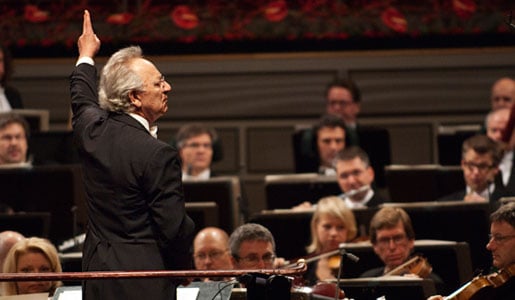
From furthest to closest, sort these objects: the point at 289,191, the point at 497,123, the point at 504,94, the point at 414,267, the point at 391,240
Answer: the point at 504,94
the point at 497,123
the point at 289,191
the point at 391,240
the point at 414,267

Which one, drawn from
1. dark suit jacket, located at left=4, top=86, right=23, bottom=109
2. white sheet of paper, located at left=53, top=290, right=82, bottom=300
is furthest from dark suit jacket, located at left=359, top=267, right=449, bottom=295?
dark suit jacket, located at left=4, top=86, right=23, bottom=109

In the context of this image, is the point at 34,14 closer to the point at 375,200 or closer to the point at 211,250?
the point at 375,200

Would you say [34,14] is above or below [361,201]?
above

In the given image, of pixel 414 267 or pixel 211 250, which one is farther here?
A: pixel 211 250

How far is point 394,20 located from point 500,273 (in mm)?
5301

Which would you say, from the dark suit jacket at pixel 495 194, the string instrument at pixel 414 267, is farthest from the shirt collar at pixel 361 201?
the string instrument at pixel 414 267

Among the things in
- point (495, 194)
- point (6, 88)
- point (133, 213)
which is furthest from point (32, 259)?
point (6, 88)

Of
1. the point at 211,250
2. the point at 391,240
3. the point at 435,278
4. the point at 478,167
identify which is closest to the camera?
the point at 435,278

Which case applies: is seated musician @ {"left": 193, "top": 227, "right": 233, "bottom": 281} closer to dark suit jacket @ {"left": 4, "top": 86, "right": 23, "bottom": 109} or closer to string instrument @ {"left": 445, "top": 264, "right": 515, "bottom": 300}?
string instrument @ {"left": 445, "top": 264, "right": 515, "bottom": 300}

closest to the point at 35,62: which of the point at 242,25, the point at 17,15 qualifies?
the point at 17,15

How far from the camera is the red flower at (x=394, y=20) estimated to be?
9.40m

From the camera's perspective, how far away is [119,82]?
384 cm

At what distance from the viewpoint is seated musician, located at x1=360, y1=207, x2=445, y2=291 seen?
5.86 meters

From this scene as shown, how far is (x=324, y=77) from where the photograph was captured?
9.66 m
